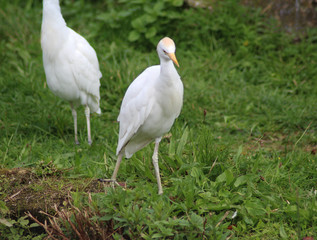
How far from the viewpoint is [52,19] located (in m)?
4.40

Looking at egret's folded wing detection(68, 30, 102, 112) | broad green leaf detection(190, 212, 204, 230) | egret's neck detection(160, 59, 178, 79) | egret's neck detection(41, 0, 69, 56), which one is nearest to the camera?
broad green leaf detection(190, 212, 204, 230)

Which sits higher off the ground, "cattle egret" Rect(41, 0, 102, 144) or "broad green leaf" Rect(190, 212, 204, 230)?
"cattle egret" Rect(41, 0, 102, 144)

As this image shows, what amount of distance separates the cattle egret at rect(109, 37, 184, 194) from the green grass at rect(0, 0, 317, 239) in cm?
41

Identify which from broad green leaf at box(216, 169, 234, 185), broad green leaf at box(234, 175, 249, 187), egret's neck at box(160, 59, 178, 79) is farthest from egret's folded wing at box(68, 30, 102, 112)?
broad green leaf at box(234, 175, 249, 187)

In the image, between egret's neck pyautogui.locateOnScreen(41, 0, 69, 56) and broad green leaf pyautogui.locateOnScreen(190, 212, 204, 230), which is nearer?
broad green leaf pyautogui.locateOnScreen(190, 212, 204, 230)

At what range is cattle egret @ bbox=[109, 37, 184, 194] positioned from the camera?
117 inches

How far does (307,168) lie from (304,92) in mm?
2114

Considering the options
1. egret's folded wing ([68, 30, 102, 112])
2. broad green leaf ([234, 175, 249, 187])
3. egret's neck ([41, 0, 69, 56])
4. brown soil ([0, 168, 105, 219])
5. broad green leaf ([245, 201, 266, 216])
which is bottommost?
broad green leaf ([245, 201, 266, 216])

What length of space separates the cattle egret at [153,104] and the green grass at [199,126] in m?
0.41

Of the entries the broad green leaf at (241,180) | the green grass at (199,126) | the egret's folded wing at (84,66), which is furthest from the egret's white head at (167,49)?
the egret's folded wing at (84,66)

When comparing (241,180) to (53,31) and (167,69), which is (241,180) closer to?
(167,69)

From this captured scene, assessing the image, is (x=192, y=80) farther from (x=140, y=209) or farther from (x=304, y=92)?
(x=140, y=209)

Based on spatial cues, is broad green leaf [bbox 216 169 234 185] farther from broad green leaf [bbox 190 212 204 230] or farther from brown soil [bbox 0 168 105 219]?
brown soil [bbox 0 168 105 219]

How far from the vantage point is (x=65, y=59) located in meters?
4.48
